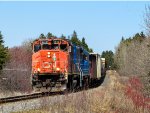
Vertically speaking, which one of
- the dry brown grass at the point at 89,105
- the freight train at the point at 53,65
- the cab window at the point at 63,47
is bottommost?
the dry brown grass at the point at 89,105

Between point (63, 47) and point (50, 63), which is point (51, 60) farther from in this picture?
point (63, 47)

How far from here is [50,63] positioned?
26891 mm

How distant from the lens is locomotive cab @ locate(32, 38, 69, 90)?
86.0ft

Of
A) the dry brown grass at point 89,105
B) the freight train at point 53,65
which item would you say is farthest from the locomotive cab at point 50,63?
the dry brown grass at point 89,105

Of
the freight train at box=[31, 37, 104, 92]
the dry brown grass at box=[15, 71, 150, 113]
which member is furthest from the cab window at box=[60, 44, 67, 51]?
the dry brown grass at box=[15, 71, 150, 113]

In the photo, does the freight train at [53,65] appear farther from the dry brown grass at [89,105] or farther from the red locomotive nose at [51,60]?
the dry brown grass at [89,105]

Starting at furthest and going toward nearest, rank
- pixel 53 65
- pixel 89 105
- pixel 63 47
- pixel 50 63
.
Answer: pixel 63 47, pixel 50 63, pixel 53 65, pixel 89 105

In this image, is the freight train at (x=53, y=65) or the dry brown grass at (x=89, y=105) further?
the freight train at (x=53, y=65)

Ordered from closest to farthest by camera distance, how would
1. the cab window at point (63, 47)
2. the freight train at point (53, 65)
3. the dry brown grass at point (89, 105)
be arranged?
the dry brown grass at point (89, 105) → the freight train at point (53, 65) → the cab window at point (63, 47)

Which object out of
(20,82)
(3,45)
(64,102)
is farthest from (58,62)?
(3,45)

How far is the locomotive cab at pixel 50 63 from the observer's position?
1032 inches

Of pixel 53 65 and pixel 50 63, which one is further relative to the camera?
pixel 50 63

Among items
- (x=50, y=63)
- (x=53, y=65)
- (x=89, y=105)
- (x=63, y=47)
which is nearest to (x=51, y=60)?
(x=50, y=63)

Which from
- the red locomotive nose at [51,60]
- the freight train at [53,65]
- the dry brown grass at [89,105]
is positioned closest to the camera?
the dry brown grass at [89,105]
